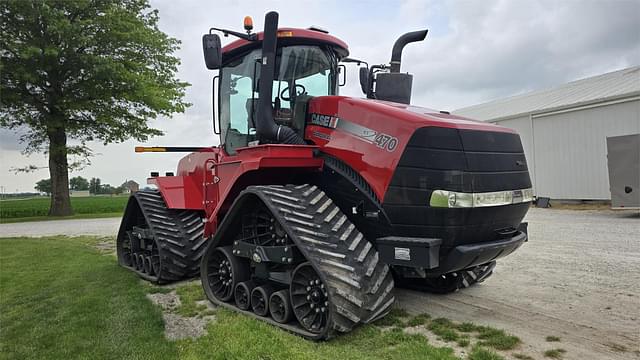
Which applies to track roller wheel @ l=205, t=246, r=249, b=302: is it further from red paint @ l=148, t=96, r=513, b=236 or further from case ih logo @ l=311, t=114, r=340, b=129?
→ case ih logo @ l=311, t=114, r=340, b=129

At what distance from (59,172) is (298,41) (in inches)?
835

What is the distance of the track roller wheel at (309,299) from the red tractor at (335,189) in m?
0.01

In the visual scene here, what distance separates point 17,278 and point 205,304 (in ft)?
13.7

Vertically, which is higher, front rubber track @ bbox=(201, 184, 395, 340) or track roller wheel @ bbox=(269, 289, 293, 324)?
front rubber track @ bbox=(201, 184, 395, 340)

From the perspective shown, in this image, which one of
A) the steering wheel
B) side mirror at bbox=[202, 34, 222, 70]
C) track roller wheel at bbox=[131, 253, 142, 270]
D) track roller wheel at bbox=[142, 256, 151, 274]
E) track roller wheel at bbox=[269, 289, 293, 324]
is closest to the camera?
track roller wheel at bbox=[269, 289, 293, 324]

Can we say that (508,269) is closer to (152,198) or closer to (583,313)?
(583,313)

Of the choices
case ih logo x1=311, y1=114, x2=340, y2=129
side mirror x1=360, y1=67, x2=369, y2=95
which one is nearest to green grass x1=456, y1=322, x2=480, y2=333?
case ih logo x1=311, y1=114, x2=340, y2=129

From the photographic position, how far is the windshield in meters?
5.25

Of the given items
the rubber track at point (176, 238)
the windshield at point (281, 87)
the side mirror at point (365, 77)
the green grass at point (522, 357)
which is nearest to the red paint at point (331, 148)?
the windshield at point (281, 87)

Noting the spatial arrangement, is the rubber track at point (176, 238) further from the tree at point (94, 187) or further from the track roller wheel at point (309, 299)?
the tree at point (94, 187)

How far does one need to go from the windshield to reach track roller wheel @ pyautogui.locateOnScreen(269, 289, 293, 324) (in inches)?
69.7

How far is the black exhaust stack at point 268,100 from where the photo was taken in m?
4.95

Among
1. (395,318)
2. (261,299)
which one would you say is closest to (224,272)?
(261,299)

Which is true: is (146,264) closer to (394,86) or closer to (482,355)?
(394,86)
